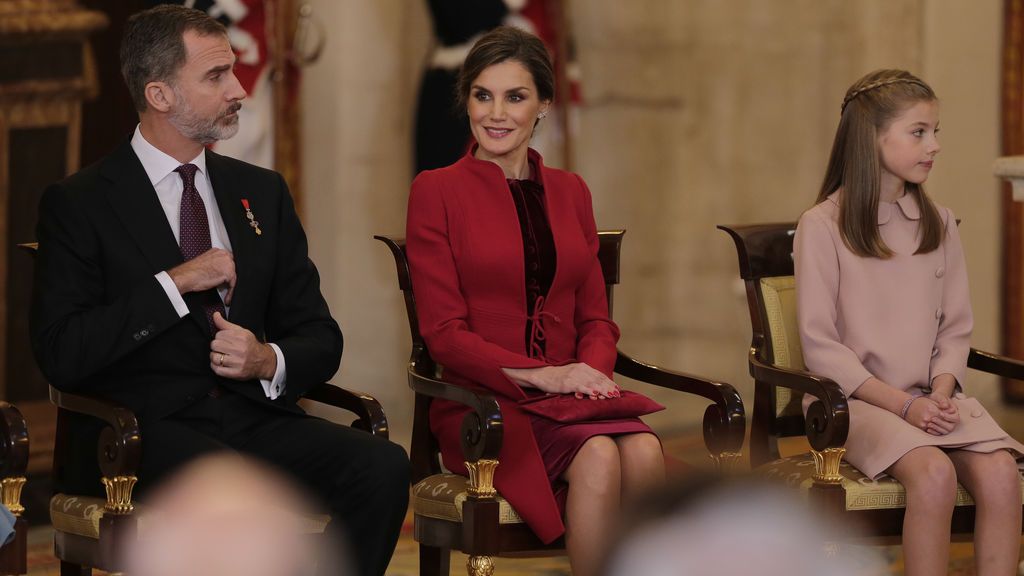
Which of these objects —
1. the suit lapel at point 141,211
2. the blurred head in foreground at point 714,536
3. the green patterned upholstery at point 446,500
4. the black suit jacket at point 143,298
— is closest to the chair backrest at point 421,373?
the green patterned upholstery at point 446,500

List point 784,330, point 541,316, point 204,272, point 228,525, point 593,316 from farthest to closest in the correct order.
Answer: point 784,330 → point 593,316 → point 541,316 → point 204,272 → point 228,525

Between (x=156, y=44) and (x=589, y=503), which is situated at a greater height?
(x=156, y=44)

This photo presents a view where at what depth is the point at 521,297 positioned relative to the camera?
3738 mm

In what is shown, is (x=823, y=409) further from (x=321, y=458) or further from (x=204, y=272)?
(x=204, y=272)

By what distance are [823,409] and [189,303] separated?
1.54 m

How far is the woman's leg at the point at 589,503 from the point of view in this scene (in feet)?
11.0

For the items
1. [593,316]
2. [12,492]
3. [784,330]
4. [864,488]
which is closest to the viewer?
[12,492]

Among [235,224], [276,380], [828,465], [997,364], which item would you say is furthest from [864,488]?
[235,224]

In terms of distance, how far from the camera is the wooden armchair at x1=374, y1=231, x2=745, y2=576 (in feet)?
10.9

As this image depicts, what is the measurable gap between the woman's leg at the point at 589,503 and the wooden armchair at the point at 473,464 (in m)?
0.06

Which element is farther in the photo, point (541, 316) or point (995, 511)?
point (541, 316)

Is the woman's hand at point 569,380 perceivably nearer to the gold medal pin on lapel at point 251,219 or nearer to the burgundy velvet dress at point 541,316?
the burgundy velvet dress at point 541,316

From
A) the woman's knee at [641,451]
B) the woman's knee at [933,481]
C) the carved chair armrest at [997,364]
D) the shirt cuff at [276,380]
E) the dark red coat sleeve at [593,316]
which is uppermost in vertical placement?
the dark red coat sleeve at [593,316]

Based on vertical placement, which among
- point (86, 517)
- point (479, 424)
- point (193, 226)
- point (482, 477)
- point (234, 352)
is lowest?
point (86, 517)
